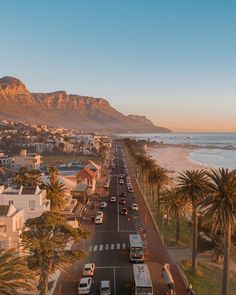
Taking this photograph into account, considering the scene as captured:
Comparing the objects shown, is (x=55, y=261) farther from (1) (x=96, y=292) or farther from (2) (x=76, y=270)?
(2) (x=76, y=270)

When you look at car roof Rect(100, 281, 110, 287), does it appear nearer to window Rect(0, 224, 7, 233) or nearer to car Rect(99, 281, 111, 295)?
car Rect(99, 281, 111, 295)

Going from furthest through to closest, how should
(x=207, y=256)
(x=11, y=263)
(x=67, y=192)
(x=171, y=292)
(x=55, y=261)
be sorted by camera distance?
1. (x=67, y=192)
2. (x=207, y=256)
3. (x=171, y=292)
4. (x=55, y=261)
5. (x=11, y=263)

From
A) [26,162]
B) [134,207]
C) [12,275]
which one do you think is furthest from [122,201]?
[26,162]

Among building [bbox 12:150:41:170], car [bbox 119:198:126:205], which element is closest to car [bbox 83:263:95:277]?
car [bbox 119:198:126:205]

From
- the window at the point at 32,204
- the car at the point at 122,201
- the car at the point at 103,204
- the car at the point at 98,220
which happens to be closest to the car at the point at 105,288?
the window at the point at 32,204

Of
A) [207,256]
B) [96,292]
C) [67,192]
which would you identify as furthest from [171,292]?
[67,192]

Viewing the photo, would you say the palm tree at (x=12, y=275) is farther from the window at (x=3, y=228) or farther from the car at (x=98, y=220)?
the car at (x=98, y=220)

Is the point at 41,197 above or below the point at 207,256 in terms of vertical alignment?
above
